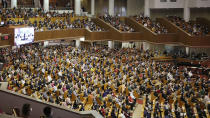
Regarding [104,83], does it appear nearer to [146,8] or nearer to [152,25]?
[152,25]

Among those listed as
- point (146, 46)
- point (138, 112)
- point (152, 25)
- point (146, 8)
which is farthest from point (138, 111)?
point (146, 8)

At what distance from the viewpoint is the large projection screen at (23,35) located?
19594 mm

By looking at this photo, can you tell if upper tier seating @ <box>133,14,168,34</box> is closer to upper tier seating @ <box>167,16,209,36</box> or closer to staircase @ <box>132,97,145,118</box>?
upper tier seating @ <box>167,16,209,36</box>

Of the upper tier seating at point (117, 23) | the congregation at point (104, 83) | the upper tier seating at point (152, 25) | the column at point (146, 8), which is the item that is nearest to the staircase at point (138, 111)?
the congregation at point (104, 83)

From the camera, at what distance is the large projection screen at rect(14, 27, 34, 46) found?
64.3 feet

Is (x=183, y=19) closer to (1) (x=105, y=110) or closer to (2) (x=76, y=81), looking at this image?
(2) (x=76, y=81)

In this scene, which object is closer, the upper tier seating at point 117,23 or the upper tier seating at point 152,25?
the upper tier seating at point 152,25

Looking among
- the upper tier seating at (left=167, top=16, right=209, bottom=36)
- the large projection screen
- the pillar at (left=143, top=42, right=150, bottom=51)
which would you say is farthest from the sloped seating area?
the upper tier seating at (left=167, top=16, right=209, bottom=36)

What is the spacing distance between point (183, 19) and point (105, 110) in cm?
2092

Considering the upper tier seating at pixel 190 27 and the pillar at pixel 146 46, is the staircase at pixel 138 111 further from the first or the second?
the pillar at pixel 146 46

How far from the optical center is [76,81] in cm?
1585

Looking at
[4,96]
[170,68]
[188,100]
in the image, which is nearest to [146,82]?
[188,100]

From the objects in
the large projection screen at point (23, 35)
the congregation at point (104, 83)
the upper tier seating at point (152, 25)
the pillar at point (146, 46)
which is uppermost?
the upper tier seating at point (152, 25)

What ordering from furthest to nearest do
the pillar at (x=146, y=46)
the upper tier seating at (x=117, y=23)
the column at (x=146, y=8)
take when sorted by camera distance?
the column at (x=146, y=8) < the pillar at (x=146, y=46) < the upper tier seating at (x=117, y=23)
